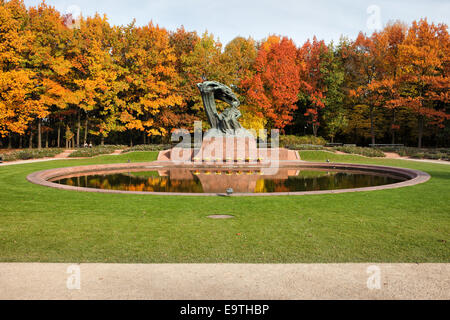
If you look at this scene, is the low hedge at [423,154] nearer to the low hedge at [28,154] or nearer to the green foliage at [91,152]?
the green foliage at [91,152]

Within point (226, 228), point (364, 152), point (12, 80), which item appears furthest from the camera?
point (364, 152)

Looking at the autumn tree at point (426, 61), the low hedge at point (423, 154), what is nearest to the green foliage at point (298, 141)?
the low hedge at point (423, 154)

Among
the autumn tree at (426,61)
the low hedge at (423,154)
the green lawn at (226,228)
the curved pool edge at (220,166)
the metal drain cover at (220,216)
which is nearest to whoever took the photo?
the green lawn at (226,228)

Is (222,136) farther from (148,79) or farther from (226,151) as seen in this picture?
(148,79)

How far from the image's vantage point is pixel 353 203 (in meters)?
9.88

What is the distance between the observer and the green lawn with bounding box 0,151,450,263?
568 centimetres

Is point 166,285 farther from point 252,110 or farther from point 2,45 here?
point 252,110

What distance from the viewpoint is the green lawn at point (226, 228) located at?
5.68 metres

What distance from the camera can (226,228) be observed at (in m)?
7.29

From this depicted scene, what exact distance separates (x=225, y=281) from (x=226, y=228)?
2.74 m

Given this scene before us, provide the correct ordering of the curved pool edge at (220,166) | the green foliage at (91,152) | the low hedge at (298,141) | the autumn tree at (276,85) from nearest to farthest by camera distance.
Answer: the curved pool edge at (220,166), the green foliage at (91,152), the low hedge at (298,141), the autumn tree at (276,85)

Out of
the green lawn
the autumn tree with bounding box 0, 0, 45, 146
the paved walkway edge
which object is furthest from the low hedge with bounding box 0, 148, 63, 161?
the paved walkway edge

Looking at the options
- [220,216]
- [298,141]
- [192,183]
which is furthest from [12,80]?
[298,141]

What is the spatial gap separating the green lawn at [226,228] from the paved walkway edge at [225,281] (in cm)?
39
